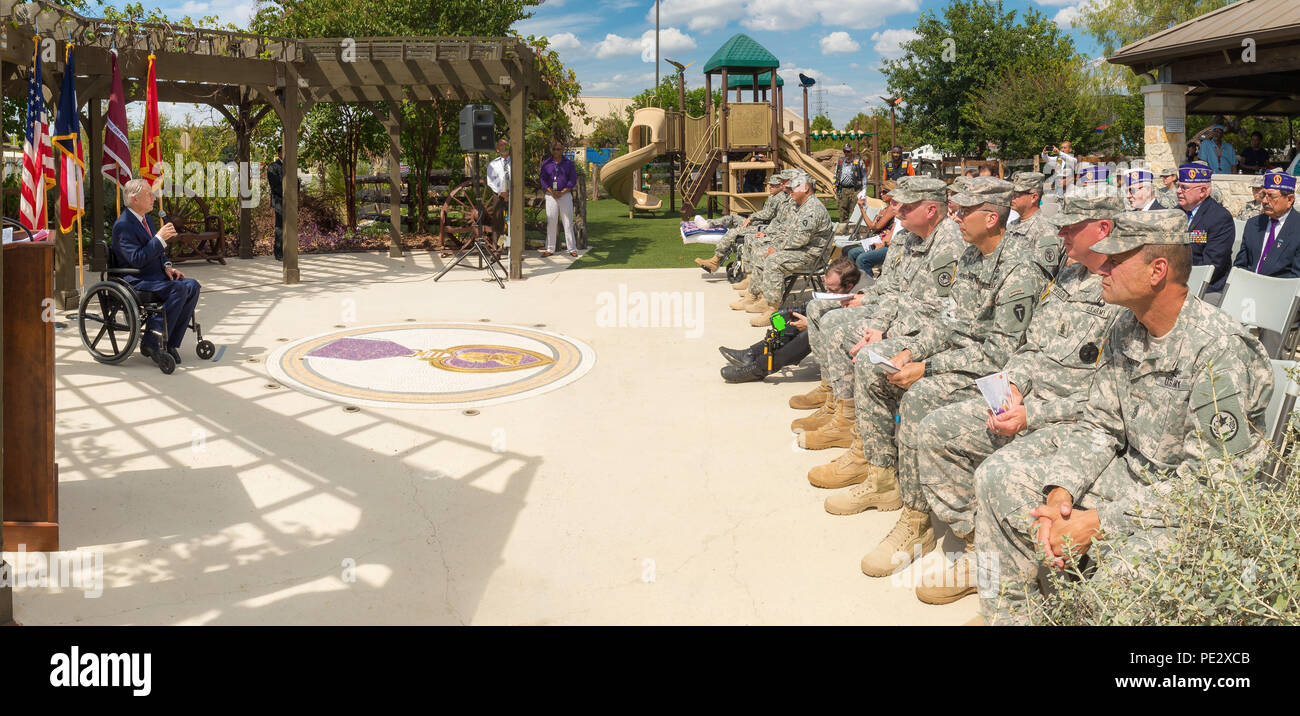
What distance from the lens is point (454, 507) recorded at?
510cm

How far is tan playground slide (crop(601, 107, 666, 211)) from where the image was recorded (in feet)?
79.6

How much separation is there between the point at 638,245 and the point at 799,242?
8290mm

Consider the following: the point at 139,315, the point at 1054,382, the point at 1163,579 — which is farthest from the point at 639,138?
the point at 1163,579

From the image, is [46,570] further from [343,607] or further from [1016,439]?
[1016,439]

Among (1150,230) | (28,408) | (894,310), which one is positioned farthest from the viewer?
(894,310)

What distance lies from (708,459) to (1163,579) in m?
3.63

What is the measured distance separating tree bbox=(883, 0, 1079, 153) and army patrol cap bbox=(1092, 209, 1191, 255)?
40.2 m

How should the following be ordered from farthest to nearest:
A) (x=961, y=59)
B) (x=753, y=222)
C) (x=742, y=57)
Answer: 1. (x=961, y=59)
2. (x=742, y=57)
3. (x=753, y=222)

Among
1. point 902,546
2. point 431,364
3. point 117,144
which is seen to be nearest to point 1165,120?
point 431,364

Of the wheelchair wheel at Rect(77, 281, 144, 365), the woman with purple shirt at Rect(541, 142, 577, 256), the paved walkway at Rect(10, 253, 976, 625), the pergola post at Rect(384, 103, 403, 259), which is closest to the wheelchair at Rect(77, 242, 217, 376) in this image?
the wheelchair wheel at Rect(77, 281, 144, 365)

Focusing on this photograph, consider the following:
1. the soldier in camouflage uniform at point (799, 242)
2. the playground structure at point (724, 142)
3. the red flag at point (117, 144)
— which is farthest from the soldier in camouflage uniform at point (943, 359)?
the playground structure at point (724, 142)

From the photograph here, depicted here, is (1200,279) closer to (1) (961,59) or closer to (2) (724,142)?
(2) (724,142)

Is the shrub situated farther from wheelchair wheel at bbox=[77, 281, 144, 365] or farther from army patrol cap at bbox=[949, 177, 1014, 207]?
wheelchair wheel at bbox=[77, 281, 144, 365]

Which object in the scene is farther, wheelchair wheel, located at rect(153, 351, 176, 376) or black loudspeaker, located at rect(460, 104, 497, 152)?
black loudspeaker, located at rect(460, 104, 497, 152)
